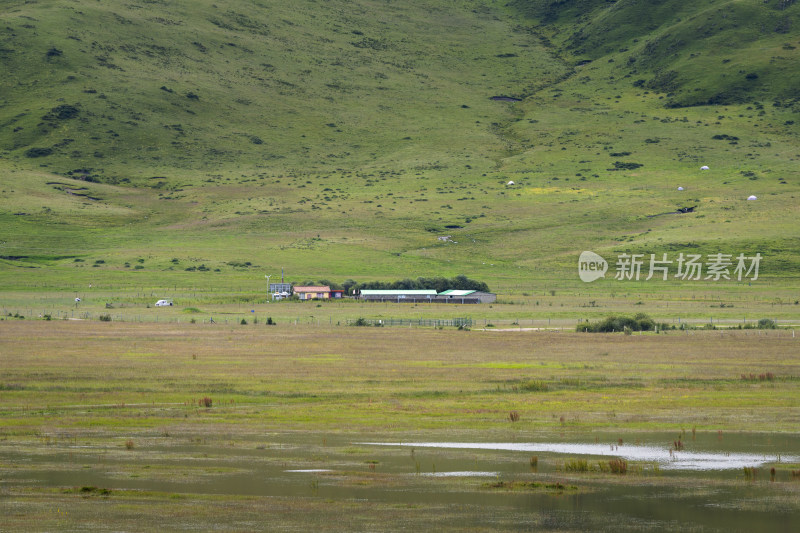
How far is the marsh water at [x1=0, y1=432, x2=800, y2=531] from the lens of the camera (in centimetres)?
2211

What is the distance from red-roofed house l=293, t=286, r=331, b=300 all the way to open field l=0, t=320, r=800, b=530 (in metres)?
65.7

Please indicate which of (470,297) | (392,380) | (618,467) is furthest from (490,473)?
(470,297)

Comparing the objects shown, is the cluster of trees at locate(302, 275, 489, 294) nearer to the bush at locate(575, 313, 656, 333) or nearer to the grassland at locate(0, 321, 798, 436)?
the bush at locate(575, 313, 656, 333)

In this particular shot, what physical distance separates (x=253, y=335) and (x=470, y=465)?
45630 mm

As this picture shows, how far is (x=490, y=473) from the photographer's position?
84.0ft

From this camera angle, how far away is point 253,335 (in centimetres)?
7056

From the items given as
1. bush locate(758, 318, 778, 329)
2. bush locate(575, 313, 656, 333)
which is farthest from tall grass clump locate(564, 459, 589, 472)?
bush locate(758, 318, 778, 329)

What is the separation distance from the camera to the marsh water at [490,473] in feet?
72.5

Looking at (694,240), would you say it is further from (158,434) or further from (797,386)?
(158,434)

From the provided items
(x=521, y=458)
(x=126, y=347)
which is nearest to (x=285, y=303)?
(x=126, y=347)
